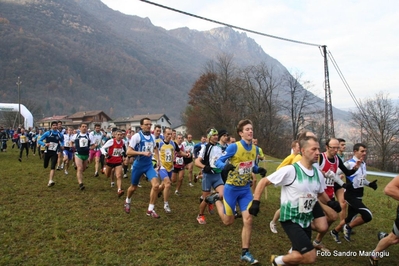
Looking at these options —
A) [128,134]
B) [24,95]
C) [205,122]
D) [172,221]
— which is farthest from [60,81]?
[172,221]

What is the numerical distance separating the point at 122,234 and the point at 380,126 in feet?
174

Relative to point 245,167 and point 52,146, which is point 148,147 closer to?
point 245,167

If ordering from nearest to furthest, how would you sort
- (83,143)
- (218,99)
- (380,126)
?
(83,143) → (380,126) → (218,99)

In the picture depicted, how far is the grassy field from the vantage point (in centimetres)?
560

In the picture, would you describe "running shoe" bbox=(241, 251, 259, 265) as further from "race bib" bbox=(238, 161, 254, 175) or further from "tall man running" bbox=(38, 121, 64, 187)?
"tall man running" bbox=(38, 121, 64, 187)

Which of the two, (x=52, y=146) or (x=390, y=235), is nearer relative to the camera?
(x=390, y=235)

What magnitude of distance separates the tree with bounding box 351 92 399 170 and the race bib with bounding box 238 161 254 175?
45.2m

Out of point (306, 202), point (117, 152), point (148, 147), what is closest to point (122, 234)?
point (148, 147)

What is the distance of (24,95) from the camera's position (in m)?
129

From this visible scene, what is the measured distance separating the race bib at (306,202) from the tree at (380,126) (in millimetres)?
46375

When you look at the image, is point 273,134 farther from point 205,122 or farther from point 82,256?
point 82,256

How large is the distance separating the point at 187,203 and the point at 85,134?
4.55m

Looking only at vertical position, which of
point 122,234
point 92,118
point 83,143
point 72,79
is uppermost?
point 72,79

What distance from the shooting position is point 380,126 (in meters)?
49.9
